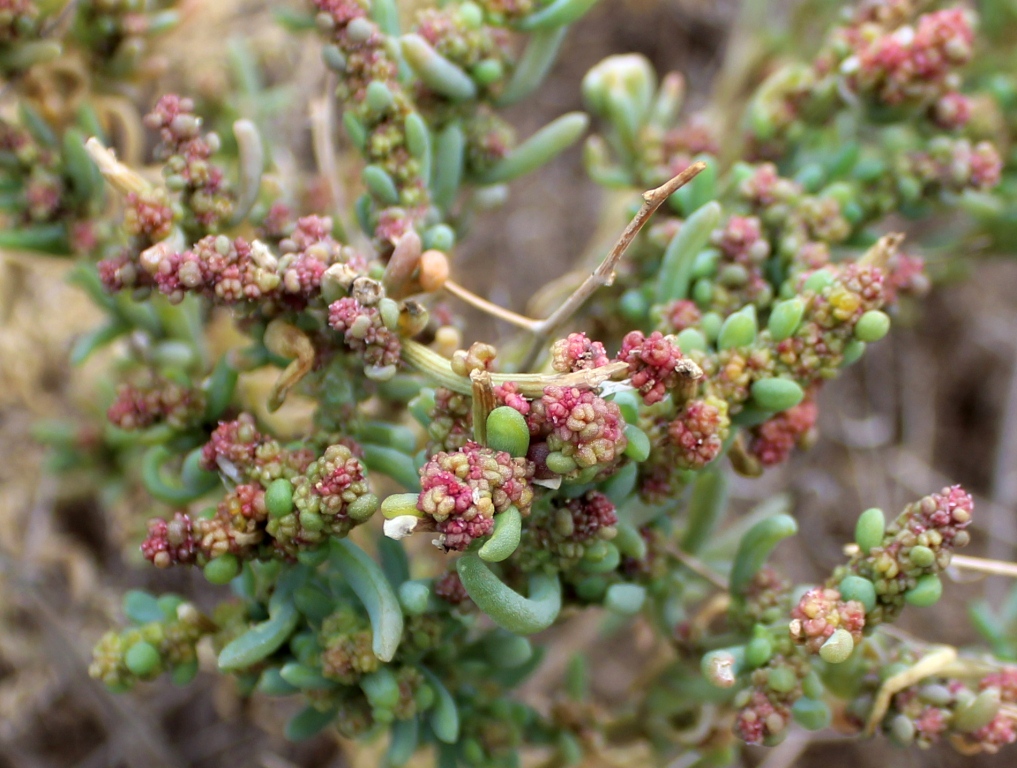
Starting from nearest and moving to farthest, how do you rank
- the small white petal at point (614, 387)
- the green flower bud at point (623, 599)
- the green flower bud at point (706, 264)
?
the small white petal at point (614, 387) < the green flower bud at point (623, 599) < the green flower bud at point (706, 264)

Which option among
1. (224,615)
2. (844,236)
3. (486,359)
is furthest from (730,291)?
(224,615)

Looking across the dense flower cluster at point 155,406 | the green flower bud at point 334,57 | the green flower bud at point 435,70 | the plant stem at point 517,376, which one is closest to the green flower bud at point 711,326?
the plant stem at point 517,376

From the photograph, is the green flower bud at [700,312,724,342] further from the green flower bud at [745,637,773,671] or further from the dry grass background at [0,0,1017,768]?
the dry grass background at [0,0,1017,768]

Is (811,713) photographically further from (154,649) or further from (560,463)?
(154,649)

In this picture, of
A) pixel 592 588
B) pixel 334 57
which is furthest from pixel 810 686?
pixel 334 57

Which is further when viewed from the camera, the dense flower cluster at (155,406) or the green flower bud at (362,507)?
the dense flower cluster at (155,406)

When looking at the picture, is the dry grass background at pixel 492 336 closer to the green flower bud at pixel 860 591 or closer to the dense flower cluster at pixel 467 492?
the green flower bud at pixel 860 591
